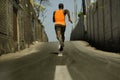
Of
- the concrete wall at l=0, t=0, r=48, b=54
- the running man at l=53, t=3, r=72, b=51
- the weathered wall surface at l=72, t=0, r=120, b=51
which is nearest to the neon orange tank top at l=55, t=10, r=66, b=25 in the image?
the running man at l=53, t=3, r=72, b=51

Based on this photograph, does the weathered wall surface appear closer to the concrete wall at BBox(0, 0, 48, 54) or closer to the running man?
the running man

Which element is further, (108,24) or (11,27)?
(11,27)

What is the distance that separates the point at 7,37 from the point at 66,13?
180 inches

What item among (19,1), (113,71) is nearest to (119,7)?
(113,71)

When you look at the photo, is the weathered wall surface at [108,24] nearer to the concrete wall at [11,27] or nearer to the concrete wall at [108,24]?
the concrete wall at [108,24]

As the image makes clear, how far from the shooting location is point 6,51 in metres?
17.2

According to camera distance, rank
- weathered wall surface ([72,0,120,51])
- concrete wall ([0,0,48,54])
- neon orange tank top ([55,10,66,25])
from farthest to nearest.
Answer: concrete wall ([0,0,48,54]) → weathered wall surface ([72,0,120,51]) → neon orange tank top ([55,10,66,25])

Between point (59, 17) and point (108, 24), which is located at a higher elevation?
point (59, 17)

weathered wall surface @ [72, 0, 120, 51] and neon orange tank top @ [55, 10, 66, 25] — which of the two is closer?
neon orange tank top @ [55, 10, 66, 25]

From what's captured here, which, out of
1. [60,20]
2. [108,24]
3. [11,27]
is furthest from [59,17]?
[11,27]

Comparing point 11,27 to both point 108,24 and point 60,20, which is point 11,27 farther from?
point 60,20

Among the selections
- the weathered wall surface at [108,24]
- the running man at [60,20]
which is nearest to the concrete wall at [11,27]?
Answer: the running man at [60,20]

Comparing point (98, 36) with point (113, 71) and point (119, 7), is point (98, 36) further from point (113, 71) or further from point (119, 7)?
point (113, 71)

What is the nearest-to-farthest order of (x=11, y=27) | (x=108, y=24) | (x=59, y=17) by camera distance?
(x=59, y=17)
(x=108, y=24)
(x=11, y=27)
